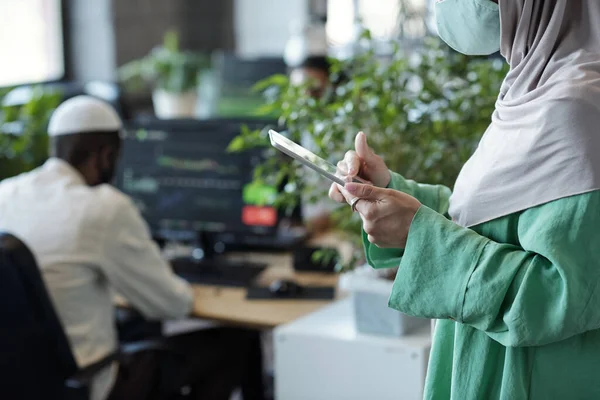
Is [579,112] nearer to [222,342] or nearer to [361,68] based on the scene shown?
[361,68]

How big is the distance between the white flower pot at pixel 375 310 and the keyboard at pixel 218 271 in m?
0.67

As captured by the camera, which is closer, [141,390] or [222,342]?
[141,390]

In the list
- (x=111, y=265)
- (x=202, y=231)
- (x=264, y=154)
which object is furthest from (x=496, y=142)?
(x=202, y=231)

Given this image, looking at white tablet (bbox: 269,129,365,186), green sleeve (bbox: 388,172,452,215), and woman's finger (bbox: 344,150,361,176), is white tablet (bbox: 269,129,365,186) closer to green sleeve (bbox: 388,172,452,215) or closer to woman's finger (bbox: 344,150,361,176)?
woman's finger (bbox: 344,150,361,176)

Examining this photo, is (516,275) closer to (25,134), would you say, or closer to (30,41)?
(25,134)

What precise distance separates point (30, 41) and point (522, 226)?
4.40 m

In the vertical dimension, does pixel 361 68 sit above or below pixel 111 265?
above

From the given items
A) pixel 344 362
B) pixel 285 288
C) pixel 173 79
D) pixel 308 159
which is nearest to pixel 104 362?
pixel 285 288

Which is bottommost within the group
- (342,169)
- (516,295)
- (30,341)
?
(30,341)

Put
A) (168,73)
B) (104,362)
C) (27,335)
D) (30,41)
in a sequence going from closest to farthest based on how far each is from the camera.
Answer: (27,335) → (104,362) → (168,73) → (30,41)

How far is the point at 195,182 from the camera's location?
300 cm

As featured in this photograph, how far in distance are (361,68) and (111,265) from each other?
84cm

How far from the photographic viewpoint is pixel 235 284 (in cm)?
275

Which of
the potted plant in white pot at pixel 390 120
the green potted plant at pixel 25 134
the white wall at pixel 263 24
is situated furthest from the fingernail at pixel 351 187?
the white wall at pixel 263 24
